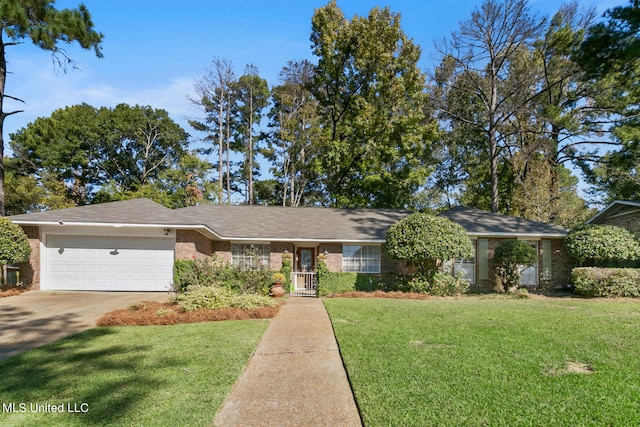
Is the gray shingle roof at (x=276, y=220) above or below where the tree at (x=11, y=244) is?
above

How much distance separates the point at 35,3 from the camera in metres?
15.5

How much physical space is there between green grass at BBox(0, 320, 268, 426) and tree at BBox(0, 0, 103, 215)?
14.3 m

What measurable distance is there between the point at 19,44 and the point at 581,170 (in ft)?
114

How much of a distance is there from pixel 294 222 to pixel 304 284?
352 cm

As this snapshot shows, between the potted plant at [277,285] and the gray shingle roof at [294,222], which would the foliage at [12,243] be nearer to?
the gray shingle roof at [294,222]

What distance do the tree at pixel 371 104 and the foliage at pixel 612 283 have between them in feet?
42.3

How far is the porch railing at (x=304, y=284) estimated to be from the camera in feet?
47.1

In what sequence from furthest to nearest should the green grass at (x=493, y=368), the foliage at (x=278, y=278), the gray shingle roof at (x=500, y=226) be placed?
the gray shingle roof at (x=500, y=226) → the foliage at (x=278, y=278) → the green grass at (x=493, y=368)

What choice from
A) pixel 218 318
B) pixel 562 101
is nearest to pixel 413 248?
pixel 218 318

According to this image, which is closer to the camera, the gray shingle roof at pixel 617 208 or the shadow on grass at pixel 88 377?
the shadow on grass at pixel 88 377

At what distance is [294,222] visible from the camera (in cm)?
1698

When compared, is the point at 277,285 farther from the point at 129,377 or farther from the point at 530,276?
the point at 530,276

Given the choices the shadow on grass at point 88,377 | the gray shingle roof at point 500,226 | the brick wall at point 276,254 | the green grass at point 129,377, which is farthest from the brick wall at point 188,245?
the gray shingle roof at point 500,226

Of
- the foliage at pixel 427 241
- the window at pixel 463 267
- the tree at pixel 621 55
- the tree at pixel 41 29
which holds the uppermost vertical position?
the tree at pixel 41 29
